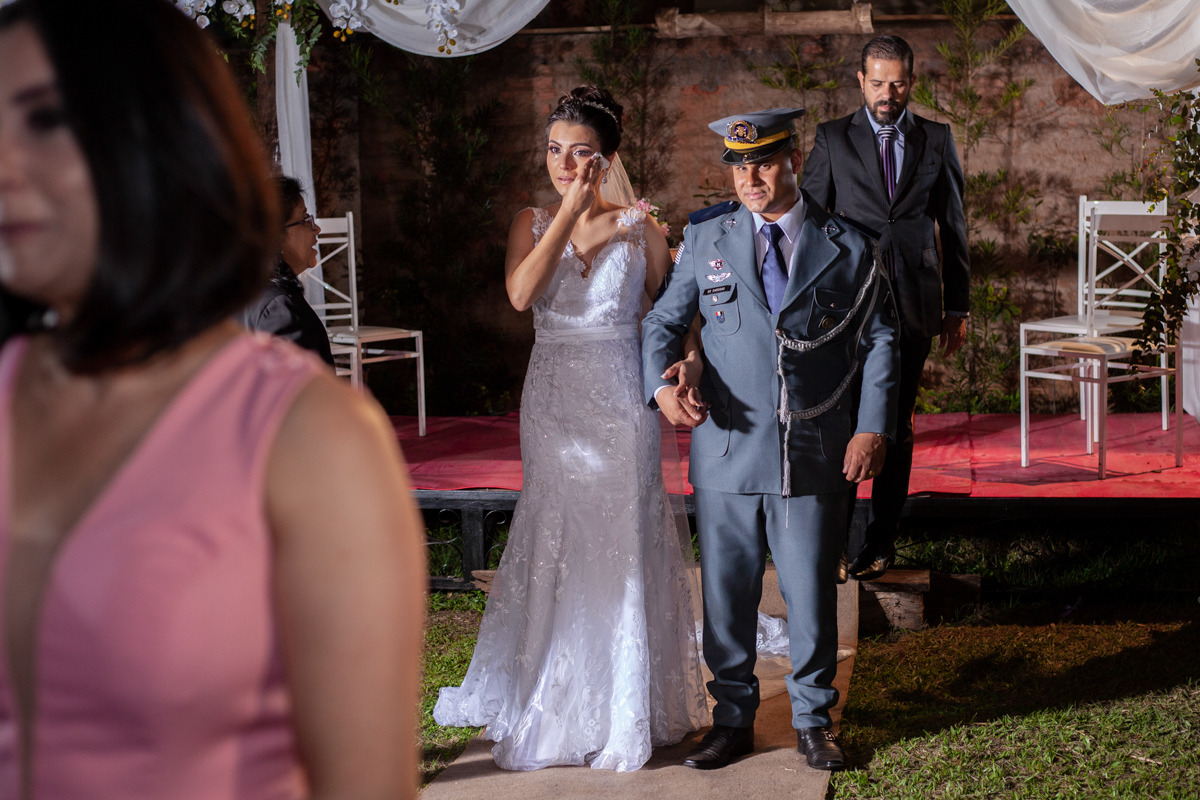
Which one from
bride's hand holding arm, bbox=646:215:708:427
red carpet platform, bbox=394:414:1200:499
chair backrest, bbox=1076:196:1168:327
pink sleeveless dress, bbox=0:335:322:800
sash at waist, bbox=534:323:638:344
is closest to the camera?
pink sleeveless dress, bbox=0:335:322:800

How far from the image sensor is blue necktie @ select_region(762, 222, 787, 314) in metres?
3.09

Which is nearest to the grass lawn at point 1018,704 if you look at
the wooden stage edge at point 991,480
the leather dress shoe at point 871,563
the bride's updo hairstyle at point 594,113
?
the leather dress shoe at point 871,563

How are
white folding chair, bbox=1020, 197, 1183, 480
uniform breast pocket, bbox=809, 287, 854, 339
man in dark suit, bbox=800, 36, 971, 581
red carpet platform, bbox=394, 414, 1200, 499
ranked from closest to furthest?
1. uniform breast pocket, bbox=809, 287, 854, 339
2. man in dark suit, bbox=800, 36, 971, 581
3. red carpet platform, bbox=394, 414, 1200, 499
4. white folding chair, bbox=1020, 197, 1183, 480

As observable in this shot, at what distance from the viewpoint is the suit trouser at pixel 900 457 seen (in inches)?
159

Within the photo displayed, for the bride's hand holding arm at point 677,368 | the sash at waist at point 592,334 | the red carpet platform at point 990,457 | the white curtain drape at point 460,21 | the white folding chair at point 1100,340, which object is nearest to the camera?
the bride's hand holding arm at point 677,368

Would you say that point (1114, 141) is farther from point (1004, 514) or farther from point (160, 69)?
point (160, 69)

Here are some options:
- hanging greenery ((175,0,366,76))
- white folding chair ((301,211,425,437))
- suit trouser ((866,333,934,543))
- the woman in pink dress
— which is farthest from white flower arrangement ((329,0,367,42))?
the woman in pink dress

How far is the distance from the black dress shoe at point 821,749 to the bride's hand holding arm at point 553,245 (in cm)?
143

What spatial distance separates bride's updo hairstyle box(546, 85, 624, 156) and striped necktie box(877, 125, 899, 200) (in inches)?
46.6

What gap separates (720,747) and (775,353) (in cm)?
109

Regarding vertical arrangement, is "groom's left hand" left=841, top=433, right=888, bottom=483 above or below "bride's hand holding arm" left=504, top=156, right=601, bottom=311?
below

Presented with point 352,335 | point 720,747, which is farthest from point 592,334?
point 352,335

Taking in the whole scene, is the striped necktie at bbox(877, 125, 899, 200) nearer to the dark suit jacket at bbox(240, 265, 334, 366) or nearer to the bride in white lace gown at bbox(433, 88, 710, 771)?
the bride in white lace gown at bbox(433, 88, 710, 771)

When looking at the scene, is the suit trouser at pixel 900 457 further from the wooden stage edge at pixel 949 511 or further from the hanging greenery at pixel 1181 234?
the hanging greenery at pixel 1181 234
